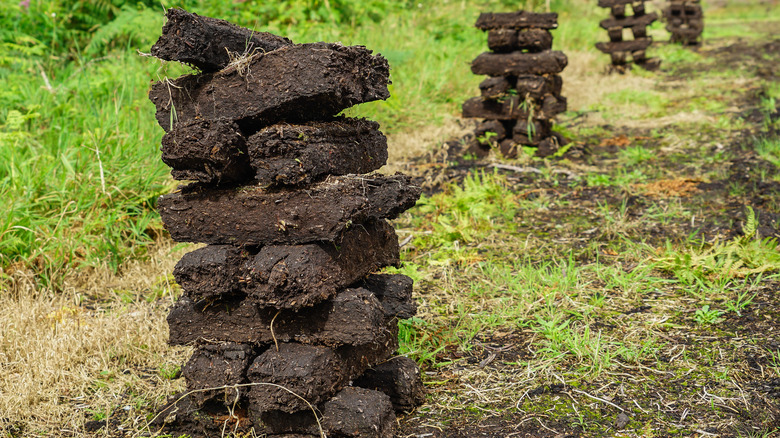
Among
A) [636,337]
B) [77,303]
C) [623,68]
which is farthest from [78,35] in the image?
[623,68]

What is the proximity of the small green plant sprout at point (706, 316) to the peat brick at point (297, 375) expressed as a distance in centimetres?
218

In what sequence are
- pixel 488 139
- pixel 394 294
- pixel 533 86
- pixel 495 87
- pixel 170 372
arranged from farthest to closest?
pixel 488 139 < pixel 495 87 < pixel 533 86 < pixel 170 372 < pixel 394 294

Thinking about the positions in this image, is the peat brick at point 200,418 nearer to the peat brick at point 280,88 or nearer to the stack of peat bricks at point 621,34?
the peat brick at point 280,88

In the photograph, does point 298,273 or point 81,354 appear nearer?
point 298,273

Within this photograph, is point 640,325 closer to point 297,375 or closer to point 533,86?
point 297,375

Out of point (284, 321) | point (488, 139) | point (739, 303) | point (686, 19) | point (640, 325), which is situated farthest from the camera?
point (686, 19)

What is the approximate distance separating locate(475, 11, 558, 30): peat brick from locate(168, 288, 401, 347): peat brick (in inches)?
210

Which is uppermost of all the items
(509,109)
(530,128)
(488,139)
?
(509,109)

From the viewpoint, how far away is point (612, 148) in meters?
8.16

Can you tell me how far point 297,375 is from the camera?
9.63 feet

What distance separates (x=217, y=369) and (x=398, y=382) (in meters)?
0.90

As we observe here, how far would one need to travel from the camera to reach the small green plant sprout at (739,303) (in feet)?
13.3

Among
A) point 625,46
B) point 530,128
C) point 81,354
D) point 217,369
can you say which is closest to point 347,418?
point 217,369

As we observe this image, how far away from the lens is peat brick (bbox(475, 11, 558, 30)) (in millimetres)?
7660
